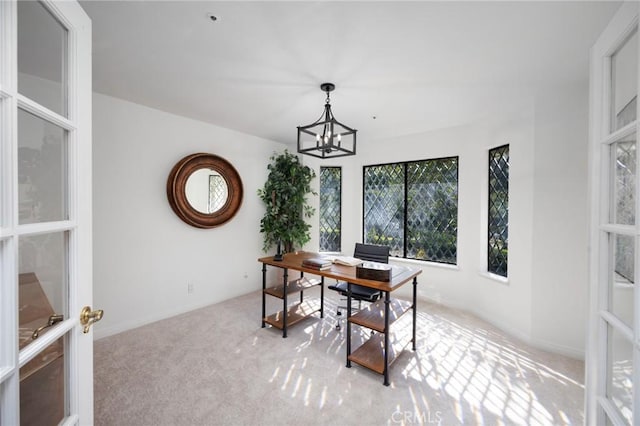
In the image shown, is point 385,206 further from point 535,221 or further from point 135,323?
point 135,323

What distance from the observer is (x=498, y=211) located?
10.1 ft

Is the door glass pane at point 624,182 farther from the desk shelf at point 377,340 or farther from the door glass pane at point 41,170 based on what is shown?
the door glass pane at point 41,170

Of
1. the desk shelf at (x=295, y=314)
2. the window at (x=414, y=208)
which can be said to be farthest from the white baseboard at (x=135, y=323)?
the window at (x=414, y=208)

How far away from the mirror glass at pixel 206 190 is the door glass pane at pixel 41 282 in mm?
2536

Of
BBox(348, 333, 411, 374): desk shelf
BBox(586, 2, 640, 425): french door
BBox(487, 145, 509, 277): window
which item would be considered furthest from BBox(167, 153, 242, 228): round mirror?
BBox(586, 2, 640, 425): french door

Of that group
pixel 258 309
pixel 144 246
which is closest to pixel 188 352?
pixel 258 309

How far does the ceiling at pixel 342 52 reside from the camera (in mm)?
1460

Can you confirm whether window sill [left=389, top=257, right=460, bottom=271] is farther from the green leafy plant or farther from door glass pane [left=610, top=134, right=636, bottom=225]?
door glass pane [left=610, top=134, right=636, bottom=225]

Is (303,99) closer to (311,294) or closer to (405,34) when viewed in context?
(405,34)

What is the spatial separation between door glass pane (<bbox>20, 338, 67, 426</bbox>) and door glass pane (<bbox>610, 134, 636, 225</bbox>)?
197 centimetres

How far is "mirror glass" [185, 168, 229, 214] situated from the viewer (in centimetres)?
326

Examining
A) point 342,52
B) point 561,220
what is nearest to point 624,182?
→ point 342,52

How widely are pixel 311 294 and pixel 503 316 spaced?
95.1 inches

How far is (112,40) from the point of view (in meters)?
1.73
